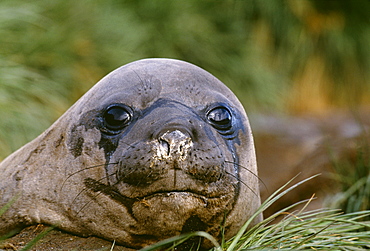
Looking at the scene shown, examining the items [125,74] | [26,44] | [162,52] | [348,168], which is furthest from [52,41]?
[125,74]

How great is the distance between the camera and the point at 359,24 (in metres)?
12.4

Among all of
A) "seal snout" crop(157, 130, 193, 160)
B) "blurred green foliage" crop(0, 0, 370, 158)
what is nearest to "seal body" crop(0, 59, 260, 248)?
"seal snout" crop(157, 130, 193, 160)

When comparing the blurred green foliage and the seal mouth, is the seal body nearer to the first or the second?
the seal mouth

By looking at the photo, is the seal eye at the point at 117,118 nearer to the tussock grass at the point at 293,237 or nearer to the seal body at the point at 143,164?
the seal body at the point at 143,164

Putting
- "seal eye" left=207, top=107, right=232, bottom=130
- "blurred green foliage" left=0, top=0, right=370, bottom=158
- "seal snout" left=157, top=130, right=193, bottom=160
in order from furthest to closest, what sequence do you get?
"blurred green foliage" left=0, top=0, right=370, bottom=158, "seal eye" left=207, top=107, right=232, bottom=130, "seal snout" left=157, top=130, right=193, bottom=160

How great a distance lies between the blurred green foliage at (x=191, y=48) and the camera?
24.3 ft

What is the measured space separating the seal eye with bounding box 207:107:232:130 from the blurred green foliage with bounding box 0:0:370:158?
11.7ft

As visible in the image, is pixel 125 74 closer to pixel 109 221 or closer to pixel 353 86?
pixel 109 221

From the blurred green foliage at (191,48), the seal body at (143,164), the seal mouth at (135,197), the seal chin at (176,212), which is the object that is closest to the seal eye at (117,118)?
the seal body at (143,164)

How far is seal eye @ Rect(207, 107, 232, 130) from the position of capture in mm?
3025

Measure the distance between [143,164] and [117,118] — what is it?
374mm

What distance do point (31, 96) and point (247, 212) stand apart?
15.8 feet

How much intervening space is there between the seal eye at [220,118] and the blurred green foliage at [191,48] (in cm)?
356

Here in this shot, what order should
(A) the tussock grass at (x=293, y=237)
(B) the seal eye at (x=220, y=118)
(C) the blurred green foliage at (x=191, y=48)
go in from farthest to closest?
1. (C) the blurred green foliage at (x=191, y=48)
2. (B) the seal eye at (x=220, y=118)
3. (A) the tussock grass at (x=293, y=237)
